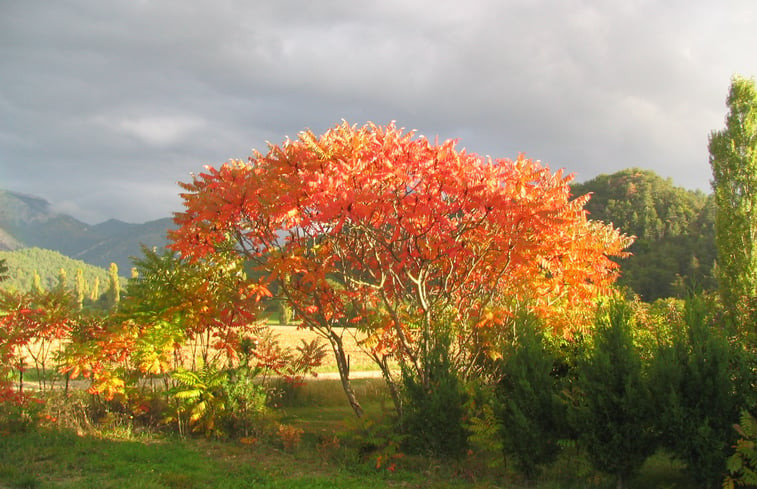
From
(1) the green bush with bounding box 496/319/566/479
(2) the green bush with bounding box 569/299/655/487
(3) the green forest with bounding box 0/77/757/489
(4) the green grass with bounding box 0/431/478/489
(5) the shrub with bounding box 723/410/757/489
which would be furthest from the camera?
(1) the green bush with bounding box 496/319/566/479

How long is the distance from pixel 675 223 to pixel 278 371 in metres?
57.3

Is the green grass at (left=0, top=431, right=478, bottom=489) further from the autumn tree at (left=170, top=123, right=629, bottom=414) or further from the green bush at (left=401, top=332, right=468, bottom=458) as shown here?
the autumn tree at (left=170, top=123, right=629, bottom=414)

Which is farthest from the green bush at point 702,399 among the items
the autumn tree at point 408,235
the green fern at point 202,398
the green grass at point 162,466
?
the green fern at point 202,398

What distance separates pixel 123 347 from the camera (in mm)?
8586

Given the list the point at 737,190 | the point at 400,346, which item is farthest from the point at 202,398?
the point at 737,190

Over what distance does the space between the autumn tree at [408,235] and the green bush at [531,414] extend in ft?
3.77

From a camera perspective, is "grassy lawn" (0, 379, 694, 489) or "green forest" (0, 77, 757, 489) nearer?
"green forest" (0, 77, 757, 489)

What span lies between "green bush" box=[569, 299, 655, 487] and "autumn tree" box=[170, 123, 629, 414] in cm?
162

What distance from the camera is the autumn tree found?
268 inches

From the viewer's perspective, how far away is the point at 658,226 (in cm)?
5534

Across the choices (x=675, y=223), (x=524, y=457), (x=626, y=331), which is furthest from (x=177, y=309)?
(x=675, y=223)

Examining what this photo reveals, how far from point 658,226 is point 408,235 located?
56030 millimetres

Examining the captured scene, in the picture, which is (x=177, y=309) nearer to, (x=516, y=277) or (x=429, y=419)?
(x=429, y=419)

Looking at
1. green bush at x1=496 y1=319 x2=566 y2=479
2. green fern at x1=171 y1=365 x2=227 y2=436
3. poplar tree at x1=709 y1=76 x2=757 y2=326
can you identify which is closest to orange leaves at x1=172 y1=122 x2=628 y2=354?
green bush at x1=496 y1=319 x2=566 y2=479
